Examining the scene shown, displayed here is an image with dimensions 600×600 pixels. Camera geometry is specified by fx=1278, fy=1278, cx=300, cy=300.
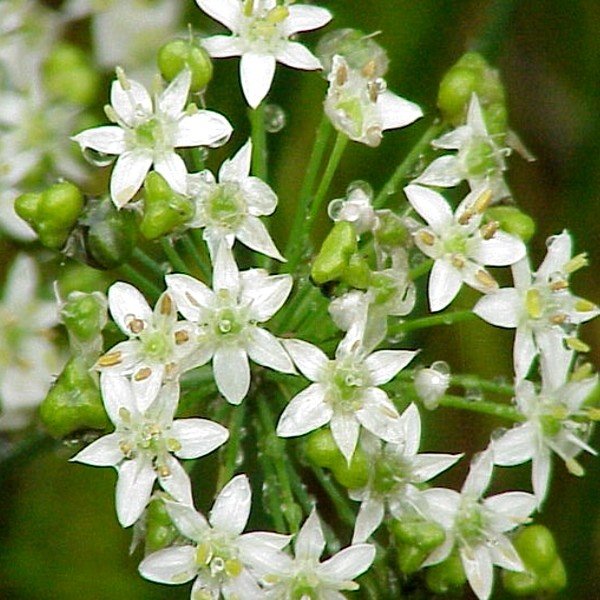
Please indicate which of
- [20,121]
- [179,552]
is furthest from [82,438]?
[20,121]

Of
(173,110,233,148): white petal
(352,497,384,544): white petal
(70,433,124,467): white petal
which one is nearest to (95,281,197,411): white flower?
(70,433,124,467): white petal

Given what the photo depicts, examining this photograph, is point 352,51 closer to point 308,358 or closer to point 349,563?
point 308,358

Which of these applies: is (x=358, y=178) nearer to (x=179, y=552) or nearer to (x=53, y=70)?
(x=53, y=70)

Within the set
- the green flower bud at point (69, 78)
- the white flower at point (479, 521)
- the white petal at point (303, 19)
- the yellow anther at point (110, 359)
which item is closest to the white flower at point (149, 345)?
the yellow anther at point (110, 359)

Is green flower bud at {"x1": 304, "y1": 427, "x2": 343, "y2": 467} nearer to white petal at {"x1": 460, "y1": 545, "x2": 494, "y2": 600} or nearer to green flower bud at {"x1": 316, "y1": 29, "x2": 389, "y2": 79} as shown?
white petal at {"x1": 460, "y1": 545, "x2": 494, "y2": 600}

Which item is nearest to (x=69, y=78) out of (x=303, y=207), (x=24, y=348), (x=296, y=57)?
(x=24, y=348)

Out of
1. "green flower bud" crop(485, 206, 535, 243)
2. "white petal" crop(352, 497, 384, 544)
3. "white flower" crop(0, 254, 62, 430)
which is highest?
"green flower bud" crop(485, 206, 535, 243)
